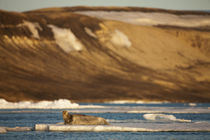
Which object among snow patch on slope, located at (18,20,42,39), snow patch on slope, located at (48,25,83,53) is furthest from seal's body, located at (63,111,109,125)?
snow patch on slope, located at (48,25,83,53)

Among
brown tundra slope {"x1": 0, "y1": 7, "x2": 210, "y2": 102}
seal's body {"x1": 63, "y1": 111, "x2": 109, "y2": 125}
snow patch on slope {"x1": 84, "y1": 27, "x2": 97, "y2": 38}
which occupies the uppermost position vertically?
snow patch on slope {"x1": 84, "y1": 27, "x2": 97, "y2": 38}

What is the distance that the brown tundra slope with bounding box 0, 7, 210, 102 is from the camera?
398 feet

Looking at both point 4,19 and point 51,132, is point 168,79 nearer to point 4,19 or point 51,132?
point 4,19

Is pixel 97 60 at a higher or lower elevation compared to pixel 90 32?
lower

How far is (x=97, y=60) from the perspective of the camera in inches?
A: 5605

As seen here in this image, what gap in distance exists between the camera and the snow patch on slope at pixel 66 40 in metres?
143

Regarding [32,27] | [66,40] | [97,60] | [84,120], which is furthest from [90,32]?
[84,120]

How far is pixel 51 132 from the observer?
36.6m

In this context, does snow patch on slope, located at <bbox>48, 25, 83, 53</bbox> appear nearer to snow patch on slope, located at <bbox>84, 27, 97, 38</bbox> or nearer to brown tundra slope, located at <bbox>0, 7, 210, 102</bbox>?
brown tundra slope, located at <bbox>0, 7, 210, 102</bbox>

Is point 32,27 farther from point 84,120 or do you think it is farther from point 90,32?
point 84,120

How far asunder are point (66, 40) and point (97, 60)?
9882 mm

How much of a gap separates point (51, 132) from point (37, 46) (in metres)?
103

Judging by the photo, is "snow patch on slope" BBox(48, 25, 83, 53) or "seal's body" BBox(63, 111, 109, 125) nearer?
"seal's body" BBox(63, 111, 109, 125)

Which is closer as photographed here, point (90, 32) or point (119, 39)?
point (90, 32)
